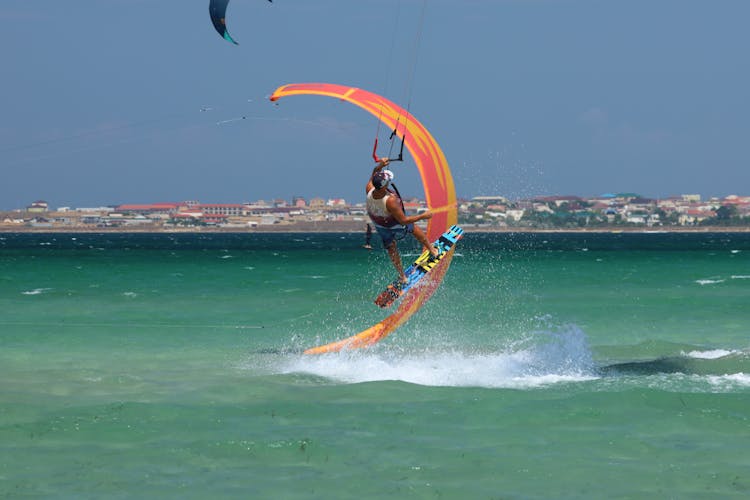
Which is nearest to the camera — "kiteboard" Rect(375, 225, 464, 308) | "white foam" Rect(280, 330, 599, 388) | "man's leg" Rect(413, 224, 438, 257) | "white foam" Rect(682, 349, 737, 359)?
"man's leg" Rect(413, 224, 438, 257)

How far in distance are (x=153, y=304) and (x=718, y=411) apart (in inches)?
754

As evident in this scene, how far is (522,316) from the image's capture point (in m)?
24.5

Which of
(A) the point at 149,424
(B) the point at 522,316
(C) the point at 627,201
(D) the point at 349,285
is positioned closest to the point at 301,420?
(A) the point at 149,424

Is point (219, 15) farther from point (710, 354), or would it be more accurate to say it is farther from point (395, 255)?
point (710, 354)

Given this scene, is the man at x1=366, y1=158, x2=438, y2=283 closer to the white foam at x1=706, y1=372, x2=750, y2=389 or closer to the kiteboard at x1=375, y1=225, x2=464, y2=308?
the kiteboard at x1=375, y1=225, x2=464, y2=308

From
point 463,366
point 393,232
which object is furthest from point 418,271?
point 463,366

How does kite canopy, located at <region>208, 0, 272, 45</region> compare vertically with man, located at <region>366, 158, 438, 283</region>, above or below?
above

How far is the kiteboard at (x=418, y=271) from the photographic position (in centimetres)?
1370

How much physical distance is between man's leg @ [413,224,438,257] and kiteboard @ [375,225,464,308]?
163mm

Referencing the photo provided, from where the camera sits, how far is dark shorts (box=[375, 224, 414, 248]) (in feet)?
41.6

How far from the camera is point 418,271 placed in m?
13.8

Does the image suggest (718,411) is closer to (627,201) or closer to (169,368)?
(169,368)

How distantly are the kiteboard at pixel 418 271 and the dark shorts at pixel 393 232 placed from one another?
92cm

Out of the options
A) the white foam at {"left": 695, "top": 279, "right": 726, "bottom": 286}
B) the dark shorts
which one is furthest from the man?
the white foam at {"left": 695, "top": 279, "right": 726, "bottom": 286}
